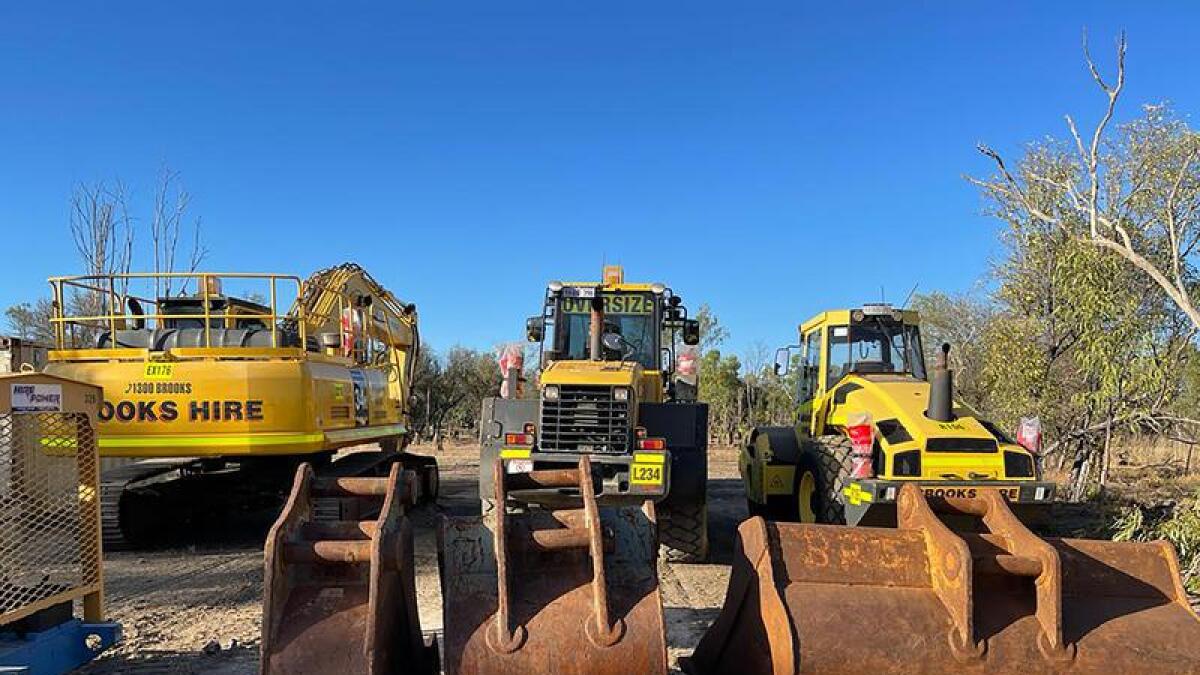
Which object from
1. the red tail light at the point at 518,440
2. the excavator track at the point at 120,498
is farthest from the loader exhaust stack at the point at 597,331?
the excavator track at the point at 120,498

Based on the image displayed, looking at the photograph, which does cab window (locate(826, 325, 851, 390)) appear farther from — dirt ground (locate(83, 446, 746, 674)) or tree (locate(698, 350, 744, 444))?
tree (locate(698, 350, 744, 444))

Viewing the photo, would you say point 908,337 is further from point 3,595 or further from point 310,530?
point 3,595

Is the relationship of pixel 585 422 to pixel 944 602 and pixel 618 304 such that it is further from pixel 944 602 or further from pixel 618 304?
pixel 944 602

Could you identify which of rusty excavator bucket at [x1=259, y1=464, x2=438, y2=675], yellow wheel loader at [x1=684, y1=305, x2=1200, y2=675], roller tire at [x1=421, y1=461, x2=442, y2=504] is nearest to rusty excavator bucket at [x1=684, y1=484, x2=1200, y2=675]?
yellow wheel loader at [x1=684, y1=305, x2=1200, y2=675]

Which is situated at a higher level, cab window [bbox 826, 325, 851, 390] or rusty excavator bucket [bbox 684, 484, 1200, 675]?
cab window [bbox 826, 325, 851, 390]

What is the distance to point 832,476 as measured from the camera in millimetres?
7570

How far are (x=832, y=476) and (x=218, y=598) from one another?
540 centimetres

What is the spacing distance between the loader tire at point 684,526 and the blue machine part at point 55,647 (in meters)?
4.44

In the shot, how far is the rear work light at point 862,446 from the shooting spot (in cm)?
711

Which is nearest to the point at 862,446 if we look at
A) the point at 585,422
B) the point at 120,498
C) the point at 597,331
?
the point at 585,422

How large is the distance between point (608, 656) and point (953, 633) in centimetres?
149

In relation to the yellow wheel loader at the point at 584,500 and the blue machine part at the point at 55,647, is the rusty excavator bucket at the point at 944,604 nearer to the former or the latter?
the yellow wheel loader at the point at 584,500

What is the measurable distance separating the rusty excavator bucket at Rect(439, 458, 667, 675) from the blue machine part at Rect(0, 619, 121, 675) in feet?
7.73

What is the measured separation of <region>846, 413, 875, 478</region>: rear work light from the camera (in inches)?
280
